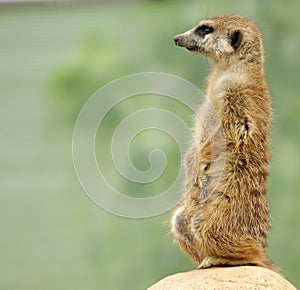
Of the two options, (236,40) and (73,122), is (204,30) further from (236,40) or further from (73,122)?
(73,122)

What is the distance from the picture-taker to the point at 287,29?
16.6 feet

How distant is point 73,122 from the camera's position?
5.06 meters

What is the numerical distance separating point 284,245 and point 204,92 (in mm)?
1795

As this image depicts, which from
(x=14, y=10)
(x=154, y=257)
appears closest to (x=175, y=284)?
(x=154, y=257)

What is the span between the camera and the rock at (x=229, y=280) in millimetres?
2869

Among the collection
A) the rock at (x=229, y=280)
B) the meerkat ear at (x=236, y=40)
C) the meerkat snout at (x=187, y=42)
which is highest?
the meerkat snout at (x=187, y=42)

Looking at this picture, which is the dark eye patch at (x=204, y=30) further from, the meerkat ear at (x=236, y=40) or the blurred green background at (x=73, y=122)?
the blurred green background at (x=73, y=122)

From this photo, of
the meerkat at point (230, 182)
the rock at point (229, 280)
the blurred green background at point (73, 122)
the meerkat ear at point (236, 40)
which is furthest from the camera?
the blurred green background at point (73, 122)

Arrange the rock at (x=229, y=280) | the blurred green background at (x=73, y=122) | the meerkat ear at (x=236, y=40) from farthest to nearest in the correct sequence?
the blurred green background at (x=73, y=122)
the meerkat ear at (x=236, y=40)
the rock at (x=229, y=280)

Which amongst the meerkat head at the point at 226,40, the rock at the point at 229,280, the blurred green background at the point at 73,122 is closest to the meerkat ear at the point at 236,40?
the meerkat head at the point at 226,40

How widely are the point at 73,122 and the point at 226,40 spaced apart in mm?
1957

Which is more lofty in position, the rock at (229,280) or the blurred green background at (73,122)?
the blurred green background at (73,122)

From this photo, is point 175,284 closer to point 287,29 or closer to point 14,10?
point 287,29

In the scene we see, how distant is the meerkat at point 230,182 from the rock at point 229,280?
0.09 m
